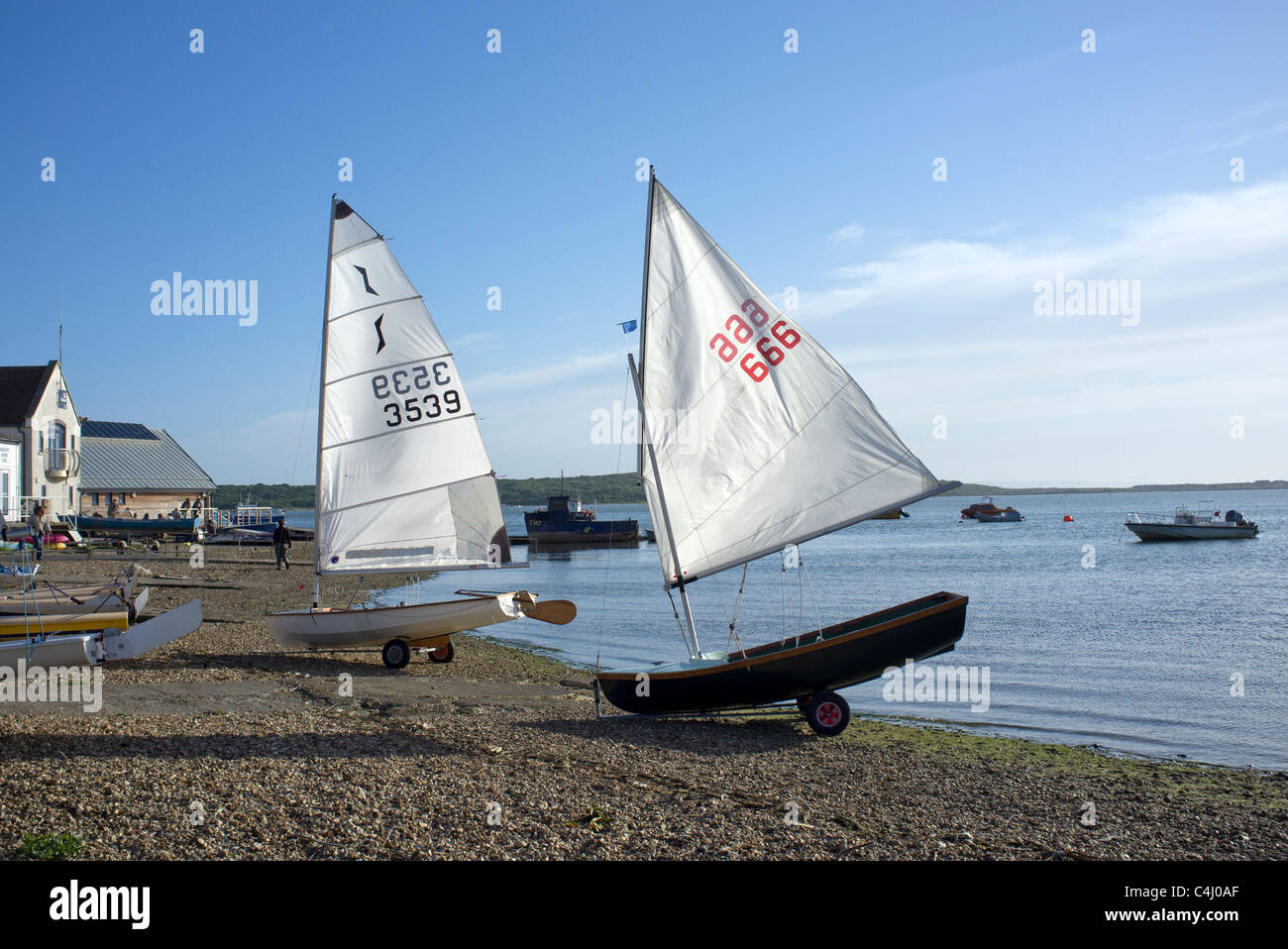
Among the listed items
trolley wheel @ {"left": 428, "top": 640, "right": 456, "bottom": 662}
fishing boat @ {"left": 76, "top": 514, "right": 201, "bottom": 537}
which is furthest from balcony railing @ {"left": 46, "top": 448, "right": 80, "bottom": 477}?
trolley wheel @ {"left": 428, "top": 640, "right": 456, "bottom": 662}

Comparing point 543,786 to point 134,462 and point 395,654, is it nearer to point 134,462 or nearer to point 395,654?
point 395,654

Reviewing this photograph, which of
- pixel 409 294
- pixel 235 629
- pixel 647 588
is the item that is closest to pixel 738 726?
pixel 409 294

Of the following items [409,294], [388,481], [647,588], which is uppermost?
[409,294]

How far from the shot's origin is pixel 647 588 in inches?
1731

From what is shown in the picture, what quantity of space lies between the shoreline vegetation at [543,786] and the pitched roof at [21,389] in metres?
43.2

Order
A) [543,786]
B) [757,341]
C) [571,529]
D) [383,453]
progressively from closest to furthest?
[543,786] < [757,341] < [383,453] < [571,529]

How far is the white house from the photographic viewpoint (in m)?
48.4

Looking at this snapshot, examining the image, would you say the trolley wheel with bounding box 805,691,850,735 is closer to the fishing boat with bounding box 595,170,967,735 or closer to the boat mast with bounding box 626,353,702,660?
the fishing boat with bounding box 595,170,967,735

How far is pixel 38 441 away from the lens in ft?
166

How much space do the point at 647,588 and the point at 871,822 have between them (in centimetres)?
3521

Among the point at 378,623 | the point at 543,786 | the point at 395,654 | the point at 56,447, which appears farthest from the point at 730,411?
the point at 56,447

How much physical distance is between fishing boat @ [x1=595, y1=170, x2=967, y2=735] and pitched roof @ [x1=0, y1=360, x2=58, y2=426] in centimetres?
4958

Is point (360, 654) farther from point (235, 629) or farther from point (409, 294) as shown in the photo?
point (409, 294)

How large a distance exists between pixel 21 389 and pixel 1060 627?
177ft
